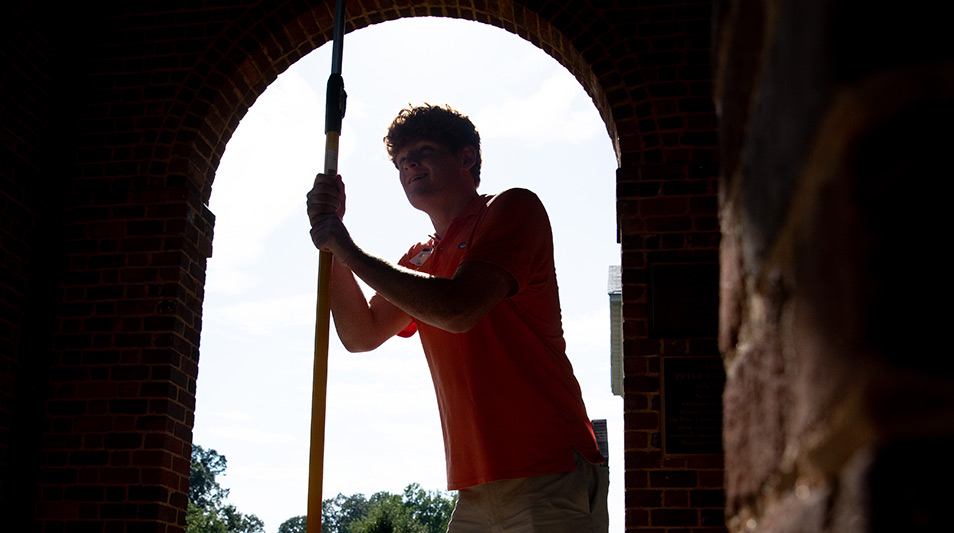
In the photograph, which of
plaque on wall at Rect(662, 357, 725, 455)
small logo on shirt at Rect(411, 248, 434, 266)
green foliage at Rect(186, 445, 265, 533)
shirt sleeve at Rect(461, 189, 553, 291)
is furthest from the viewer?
green foliage at Rect(186, 445, 265, 533)

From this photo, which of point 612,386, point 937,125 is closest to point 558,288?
point 937,125

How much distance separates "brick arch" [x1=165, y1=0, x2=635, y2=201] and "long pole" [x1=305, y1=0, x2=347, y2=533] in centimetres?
157

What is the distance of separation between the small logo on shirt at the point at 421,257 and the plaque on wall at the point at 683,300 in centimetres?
135

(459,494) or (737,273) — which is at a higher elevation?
(737,273)

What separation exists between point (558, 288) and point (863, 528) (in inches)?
94.3

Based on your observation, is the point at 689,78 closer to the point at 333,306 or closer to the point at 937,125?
the point at 333,306

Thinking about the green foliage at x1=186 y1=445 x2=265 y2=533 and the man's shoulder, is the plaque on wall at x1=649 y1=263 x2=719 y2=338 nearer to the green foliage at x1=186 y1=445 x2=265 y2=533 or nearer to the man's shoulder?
the man's shoulder

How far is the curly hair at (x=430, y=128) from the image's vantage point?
3.02m

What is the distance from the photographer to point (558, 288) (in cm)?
283

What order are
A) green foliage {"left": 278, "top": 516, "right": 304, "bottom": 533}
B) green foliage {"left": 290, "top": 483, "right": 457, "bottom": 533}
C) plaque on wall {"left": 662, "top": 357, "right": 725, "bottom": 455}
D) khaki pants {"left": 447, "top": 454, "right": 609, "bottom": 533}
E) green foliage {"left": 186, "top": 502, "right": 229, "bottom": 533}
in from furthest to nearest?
green foliage {"left": 278, "top": 516, "right": 304, "bottom": 533}
green foliage {"left": 186, "top": 502, "right": 229, "bottom": 533}
green foliage {"left": 290, "top": 483, "right": 457, "bottom": 533}
plaque on wall {"left": 662, "top": 357, "right": 725, "bottom": 455}
khaki pants {"left": 447, "top": 454, "right": 609, "bottom": 533}

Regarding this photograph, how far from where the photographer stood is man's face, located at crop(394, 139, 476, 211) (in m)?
3.00

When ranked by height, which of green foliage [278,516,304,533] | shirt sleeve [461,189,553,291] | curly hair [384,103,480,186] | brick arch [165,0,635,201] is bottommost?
green foliage [278,516,304,533]

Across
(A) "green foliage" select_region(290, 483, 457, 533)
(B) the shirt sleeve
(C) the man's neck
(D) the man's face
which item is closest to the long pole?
(D) the man's face

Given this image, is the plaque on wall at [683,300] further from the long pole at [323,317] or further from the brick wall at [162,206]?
the long pole at [323,317]
